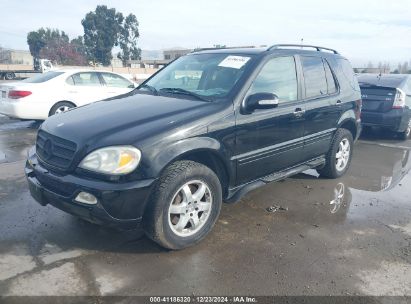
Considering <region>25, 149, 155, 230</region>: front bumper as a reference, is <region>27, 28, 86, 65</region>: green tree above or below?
above

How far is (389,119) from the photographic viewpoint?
7902 millimetres

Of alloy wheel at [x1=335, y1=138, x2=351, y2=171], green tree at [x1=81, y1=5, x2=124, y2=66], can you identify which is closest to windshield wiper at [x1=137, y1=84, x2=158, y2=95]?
alloy wheel at [x1=335, y1=138, x2=351, y2=171]

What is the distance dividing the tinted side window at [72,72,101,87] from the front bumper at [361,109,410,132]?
6.51 metres

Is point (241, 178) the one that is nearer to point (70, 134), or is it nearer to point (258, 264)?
point (258, 264)

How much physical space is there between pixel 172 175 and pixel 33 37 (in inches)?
3153

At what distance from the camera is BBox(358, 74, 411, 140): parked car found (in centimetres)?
789

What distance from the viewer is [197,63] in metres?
4.36

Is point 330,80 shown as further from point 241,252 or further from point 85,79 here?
point 85,79

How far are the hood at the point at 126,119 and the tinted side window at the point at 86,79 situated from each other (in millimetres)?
5463

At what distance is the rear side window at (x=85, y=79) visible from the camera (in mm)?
8789

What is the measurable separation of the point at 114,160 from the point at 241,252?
55.8 inches

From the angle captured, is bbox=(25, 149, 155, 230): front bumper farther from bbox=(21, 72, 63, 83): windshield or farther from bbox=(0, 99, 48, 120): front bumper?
bbox=(21, 72, 63, 83): windshield

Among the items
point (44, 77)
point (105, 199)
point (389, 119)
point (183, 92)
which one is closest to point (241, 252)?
point (105, 199)

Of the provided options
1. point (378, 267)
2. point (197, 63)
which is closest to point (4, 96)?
point (197, 63)
